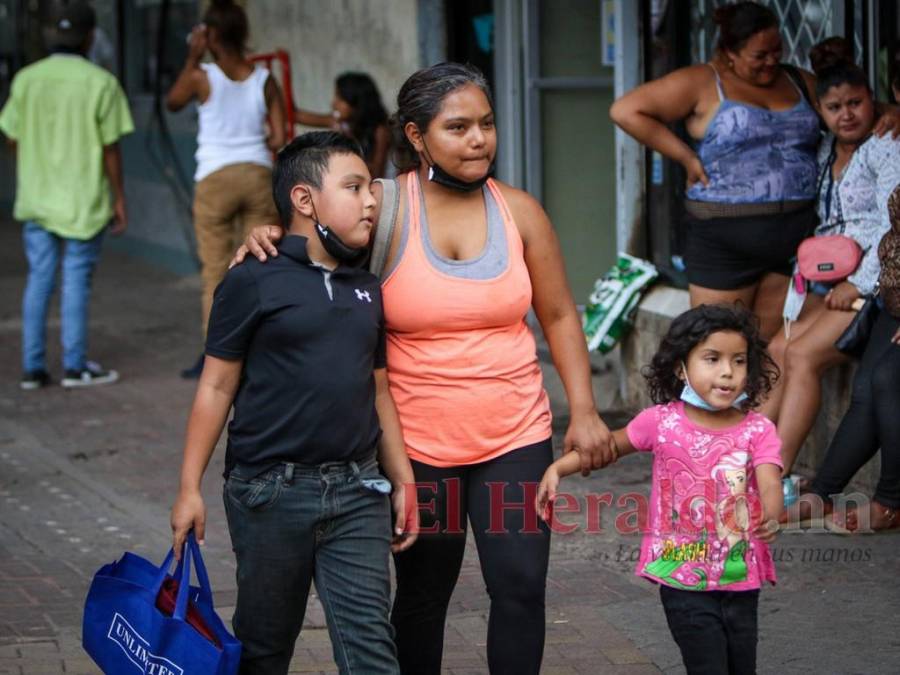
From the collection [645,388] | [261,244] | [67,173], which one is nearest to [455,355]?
[261,244]

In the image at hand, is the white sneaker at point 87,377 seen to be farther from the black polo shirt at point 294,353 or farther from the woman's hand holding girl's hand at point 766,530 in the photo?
the woman's hand holding girl's hand at point 766,530

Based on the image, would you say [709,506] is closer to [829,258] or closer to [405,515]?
[405,515]

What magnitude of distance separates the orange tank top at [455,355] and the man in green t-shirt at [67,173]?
5.53m

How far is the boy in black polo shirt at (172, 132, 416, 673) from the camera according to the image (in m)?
3.78

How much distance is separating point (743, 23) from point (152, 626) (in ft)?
12.4

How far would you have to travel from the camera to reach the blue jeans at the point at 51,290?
933 cm

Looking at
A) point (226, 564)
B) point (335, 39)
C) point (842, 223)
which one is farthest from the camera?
point (335, 39)

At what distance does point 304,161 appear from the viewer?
388 cm

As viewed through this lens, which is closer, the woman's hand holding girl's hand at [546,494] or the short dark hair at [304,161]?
the short dark hair at [304,161]

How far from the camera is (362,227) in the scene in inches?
152

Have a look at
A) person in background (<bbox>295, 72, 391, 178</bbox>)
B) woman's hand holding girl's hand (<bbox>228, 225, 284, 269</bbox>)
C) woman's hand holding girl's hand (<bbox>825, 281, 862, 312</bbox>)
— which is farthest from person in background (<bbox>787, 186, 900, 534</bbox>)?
person in background (<bbox>295, 72, 391, 178</bbox>)

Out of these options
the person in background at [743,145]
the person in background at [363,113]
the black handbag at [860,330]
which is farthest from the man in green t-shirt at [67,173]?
the black handbag at [860,330]

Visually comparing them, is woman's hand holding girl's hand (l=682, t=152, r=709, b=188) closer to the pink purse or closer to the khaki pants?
the pink purse

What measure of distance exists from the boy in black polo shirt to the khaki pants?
5293mm
